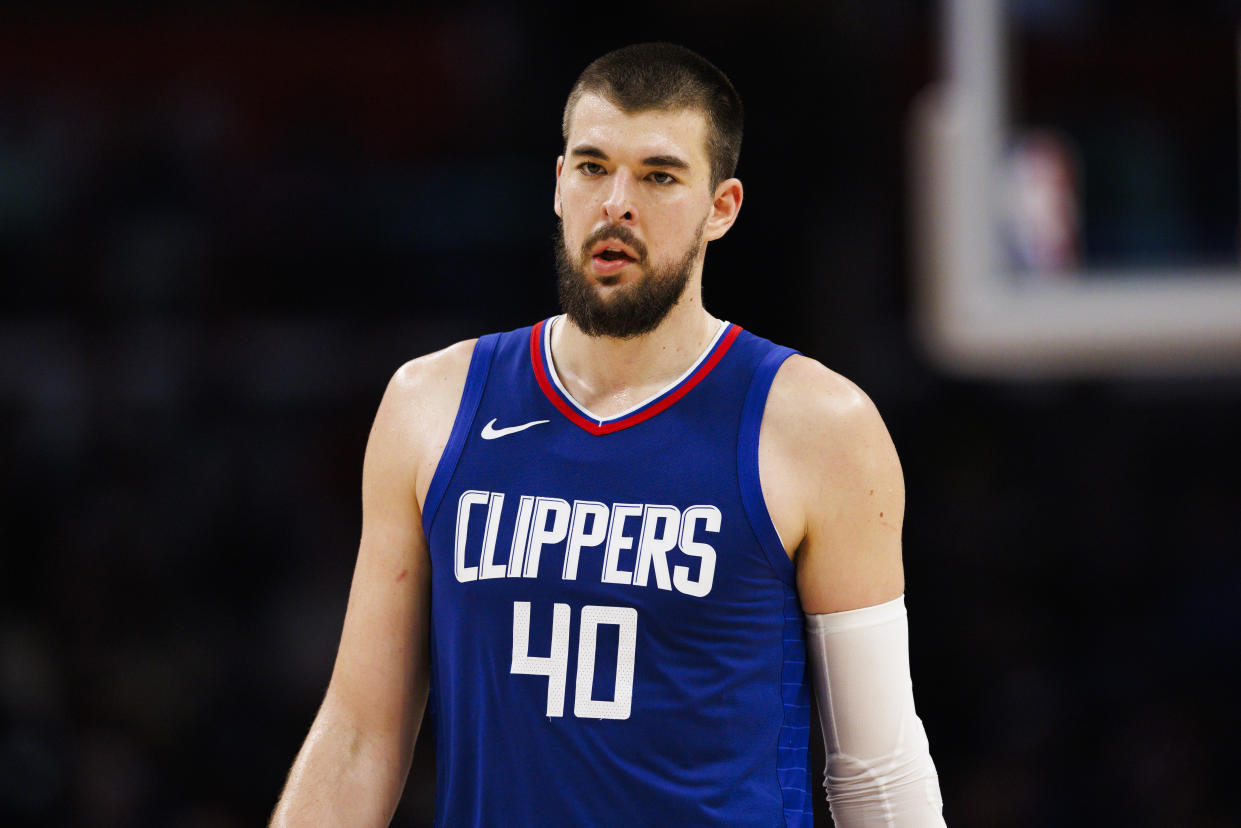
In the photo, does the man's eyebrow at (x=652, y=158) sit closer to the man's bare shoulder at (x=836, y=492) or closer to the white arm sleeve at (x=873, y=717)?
the man's bare shoulder at (x=836, y=492)

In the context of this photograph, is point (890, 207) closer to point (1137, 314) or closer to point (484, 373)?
point (1137, 314)

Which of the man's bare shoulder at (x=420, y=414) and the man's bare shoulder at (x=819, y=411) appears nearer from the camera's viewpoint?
the man's bare shoulder at (x=819, y=411)

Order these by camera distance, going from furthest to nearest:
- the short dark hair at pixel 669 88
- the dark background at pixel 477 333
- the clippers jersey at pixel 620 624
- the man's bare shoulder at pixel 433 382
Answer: the dark background at pixel 477 333 → the man's bare shoulder at pixel 433 382 → the short dark hair at pixel 669 88 → the clippers jersey at pixel 620 624

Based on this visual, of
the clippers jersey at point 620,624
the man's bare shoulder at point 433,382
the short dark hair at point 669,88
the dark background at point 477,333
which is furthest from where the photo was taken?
the dark background at point 477,333

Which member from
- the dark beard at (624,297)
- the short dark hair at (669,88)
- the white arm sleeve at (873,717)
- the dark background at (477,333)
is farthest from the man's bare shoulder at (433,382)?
the dark background at (477,333)

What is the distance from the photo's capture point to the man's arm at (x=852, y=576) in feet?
8.40

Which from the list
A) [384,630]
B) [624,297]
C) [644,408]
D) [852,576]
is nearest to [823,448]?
[852,576]

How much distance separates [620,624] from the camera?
2.52 meters

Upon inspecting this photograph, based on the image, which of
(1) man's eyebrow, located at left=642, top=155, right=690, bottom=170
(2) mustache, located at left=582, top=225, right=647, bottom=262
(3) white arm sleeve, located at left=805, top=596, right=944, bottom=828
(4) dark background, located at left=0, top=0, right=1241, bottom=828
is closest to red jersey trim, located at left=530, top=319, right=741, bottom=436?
(2) mustache, located at left=582, top=225, right=647, bottom=262

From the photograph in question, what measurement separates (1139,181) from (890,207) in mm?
3257

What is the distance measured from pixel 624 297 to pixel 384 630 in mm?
743

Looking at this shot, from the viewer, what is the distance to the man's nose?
256 centimetres

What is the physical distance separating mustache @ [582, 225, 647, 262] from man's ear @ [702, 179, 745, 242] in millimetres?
159

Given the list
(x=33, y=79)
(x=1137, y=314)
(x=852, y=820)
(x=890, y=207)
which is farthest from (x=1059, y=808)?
(x=33, y=79)
